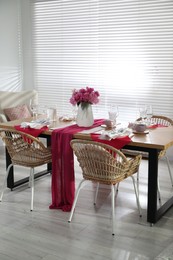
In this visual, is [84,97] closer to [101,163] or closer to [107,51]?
[101,163]

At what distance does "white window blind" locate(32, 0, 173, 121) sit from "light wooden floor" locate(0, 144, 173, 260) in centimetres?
181

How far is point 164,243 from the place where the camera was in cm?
287

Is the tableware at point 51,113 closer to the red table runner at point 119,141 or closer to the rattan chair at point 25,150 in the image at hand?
the rattan chair at point 25,150

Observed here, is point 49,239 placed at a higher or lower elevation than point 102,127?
lower

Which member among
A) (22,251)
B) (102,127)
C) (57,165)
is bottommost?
(22,251)

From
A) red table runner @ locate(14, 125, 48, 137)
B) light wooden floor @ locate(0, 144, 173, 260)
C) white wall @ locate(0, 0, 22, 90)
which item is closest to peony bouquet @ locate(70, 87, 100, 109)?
red table runner @ locate(14, 125, 48, 137)

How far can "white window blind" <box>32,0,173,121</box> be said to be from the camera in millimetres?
5055

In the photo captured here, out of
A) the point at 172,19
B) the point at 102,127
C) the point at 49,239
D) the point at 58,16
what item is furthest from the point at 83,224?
the point at 58,16

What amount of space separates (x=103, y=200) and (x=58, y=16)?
129 inches

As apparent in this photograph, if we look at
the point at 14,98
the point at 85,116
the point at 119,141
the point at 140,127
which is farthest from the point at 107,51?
the point at 119,141

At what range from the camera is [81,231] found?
308cm

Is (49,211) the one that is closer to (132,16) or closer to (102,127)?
(102,127)

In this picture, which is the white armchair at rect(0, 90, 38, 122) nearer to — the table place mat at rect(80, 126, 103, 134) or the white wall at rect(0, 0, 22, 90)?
the white wall at rect(0, 0, 22, 90)

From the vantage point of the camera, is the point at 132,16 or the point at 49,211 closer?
the point at 49,211
